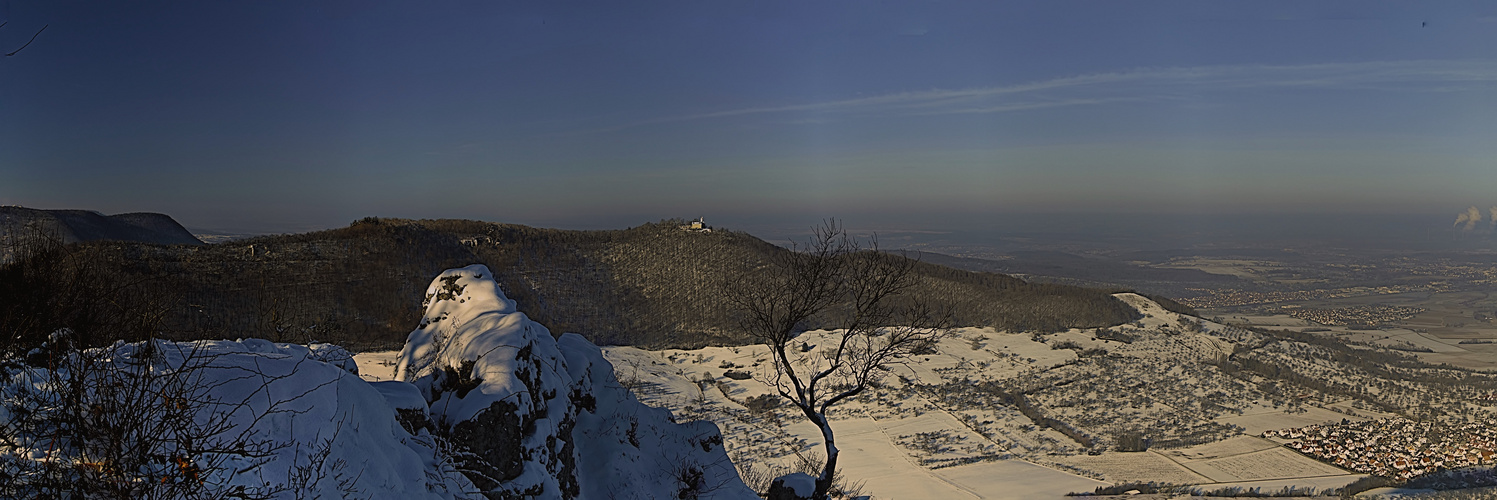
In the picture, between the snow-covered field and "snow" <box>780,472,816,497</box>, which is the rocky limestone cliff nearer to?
the snow-covered field

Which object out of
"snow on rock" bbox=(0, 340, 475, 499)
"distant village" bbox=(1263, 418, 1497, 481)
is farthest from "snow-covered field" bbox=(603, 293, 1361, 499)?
"snow on rock" bbox=(0, 340, 475, 499)

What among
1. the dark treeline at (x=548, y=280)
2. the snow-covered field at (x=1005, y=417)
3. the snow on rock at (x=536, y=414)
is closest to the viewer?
the snow on rock at (x=536, y=414)

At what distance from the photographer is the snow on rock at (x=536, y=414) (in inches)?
263

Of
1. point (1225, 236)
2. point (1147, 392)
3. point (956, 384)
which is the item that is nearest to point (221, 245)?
point (956, 384)

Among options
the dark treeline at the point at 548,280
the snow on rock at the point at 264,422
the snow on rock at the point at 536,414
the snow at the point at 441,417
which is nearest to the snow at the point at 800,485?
the snow on rock at the point at 536,414

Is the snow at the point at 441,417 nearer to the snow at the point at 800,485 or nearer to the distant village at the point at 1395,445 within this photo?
the snow at the point at 800,485

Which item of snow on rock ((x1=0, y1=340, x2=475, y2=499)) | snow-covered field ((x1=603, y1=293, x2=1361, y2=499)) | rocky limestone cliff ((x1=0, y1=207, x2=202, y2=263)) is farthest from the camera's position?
rocky limestone cliff ((x1=0, y1=207, x2=202, y2=263))

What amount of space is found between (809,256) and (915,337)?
2315 mm

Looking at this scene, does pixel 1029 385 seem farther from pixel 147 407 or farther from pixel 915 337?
pixel 147 407

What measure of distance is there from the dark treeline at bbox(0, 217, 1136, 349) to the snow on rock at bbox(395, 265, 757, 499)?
12755 millimetres

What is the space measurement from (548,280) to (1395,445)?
36.2 metres

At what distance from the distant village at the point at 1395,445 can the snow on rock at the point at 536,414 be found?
2302 cm

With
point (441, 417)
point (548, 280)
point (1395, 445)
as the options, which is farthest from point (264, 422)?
point (548, 280)

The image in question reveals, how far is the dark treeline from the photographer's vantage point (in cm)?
2522
